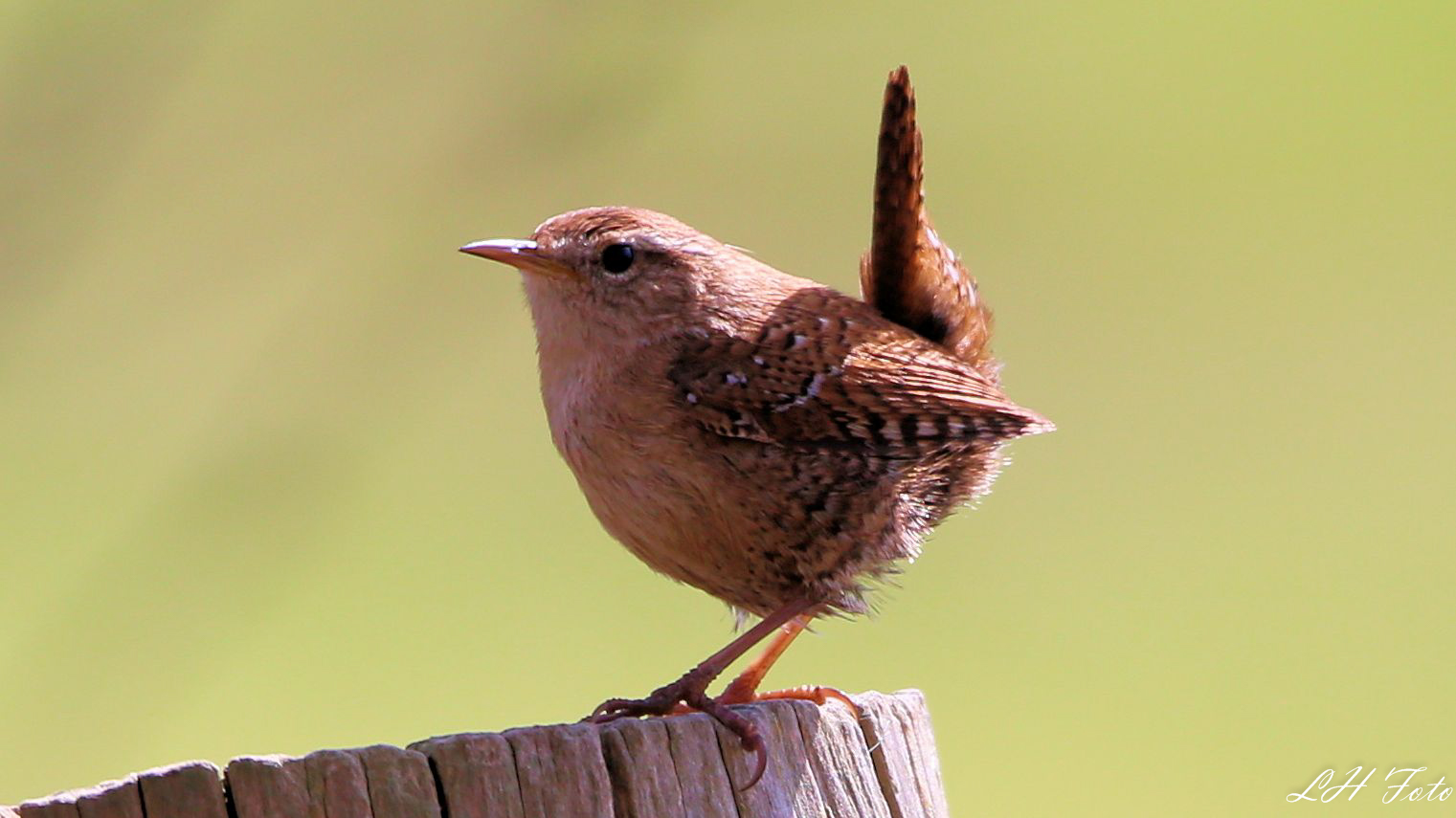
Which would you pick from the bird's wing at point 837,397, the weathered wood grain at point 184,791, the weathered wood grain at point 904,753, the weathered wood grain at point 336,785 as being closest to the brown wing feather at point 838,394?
the bird's wing at point 837,397

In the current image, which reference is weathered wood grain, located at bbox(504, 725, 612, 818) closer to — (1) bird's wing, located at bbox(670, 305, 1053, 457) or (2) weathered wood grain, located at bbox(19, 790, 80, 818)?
(2) weathered wood grain, located at bbox(19, 790, 80, 818)

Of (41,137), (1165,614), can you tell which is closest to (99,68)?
(41,137)

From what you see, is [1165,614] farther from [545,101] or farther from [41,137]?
[41,137]

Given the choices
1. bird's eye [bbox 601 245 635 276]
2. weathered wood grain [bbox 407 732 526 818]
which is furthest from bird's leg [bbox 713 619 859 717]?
weathered wood grain [bbox 407 732 526 818]

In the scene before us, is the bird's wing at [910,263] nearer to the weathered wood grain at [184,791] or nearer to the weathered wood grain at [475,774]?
the weathered wood grain at [475,774]

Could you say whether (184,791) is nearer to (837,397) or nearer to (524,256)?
(837,397)

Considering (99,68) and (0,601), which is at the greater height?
(99,68)
